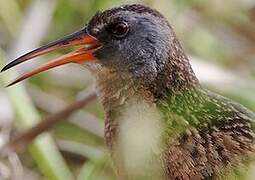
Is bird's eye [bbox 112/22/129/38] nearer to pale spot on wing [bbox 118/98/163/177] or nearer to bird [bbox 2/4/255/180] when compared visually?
bird [bbox 2/4/255/180]

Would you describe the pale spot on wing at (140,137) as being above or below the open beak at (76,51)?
below

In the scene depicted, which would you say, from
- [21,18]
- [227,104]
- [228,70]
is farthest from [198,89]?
[21,18]

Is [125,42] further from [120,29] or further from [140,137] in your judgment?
[140,137]

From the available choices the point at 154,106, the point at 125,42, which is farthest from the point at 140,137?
the point at 125,42

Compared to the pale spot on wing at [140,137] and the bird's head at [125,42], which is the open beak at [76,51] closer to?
the bird's head at [125,42]

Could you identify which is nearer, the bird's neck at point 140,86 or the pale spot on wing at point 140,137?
the pale spot on wing at point 140,137

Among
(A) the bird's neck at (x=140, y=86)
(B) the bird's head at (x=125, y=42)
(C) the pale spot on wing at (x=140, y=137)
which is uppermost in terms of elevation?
(B) the bird's head at (x=125, y=42)

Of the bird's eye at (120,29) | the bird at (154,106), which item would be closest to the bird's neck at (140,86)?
the bird at (154,106)
